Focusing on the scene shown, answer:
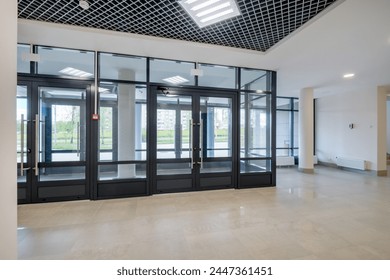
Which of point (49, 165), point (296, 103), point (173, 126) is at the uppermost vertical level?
point (296, 103)

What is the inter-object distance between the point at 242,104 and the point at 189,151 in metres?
1.87

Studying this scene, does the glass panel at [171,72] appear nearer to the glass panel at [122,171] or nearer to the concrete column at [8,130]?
the glass panel at [122,171]

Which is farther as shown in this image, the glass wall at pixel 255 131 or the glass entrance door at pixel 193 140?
the glass wall at pixel 255 131

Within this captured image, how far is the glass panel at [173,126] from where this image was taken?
4.54m

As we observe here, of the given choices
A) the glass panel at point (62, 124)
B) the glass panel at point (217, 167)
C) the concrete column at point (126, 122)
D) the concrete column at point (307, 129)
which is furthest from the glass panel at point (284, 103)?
the glass panel at point (62, 124)

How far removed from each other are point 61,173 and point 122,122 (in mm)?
1606

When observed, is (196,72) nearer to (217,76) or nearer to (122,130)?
(217,76)

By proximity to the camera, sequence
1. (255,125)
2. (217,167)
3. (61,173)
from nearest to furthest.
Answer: (61,173)
(217,167)
(255,125)

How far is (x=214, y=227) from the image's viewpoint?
291 centimetres

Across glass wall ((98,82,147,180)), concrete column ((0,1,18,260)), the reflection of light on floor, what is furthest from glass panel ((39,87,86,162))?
the reflection of light on floor

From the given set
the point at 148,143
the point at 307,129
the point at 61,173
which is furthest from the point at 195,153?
the point at 307,129

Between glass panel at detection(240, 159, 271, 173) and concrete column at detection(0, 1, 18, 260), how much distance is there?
4.47 m

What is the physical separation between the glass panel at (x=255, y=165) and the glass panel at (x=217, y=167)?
37 centimetres

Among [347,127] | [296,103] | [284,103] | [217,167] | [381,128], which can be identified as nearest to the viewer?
[217,167]
